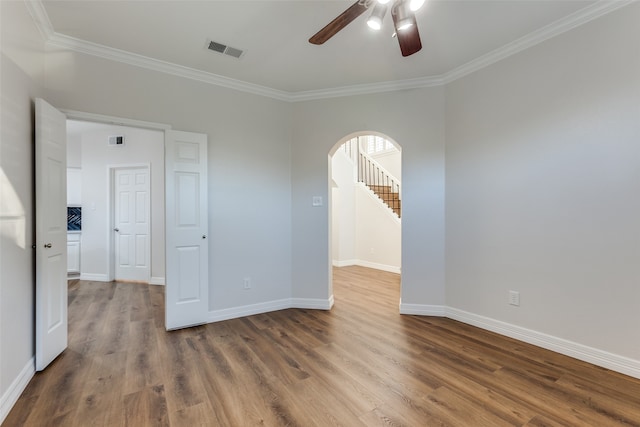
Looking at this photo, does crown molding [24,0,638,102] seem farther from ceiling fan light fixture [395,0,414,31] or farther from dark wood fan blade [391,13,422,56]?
ceiling fan light fixture [395,0,414,31]

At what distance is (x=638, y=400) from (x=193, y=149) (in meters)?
4.16

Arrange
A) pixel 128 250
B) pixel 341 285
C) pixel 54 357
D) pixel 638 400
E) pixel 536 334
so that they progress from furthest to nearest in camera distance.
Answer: pixel 128 250
pixel 341 285
pixel 536 334
pixel 54 357
pixel 638 400

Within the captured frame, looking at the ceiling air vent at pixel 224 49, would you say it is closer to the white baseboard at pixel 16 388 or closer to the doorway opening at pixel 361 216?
the white baseboard at pixel 16 388

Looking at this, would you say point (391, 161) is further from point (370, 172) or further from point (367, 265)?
point (367, 265)

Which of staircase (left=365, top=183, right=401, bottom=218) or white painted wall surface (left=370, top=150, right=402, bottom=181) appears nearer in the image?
staircase (left=365, top=183, right=401, bottom=218)

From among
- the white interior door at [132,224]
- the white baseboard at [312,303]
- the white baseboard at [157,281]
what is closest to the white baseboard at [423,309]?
the white baseboard at [312,303]

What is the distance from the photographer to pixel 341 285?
5.08 m

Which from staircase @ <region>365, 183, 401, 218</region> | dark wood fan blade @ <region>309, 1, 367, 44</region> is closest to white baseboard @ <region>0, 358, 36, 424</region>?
dark wood fan blade @ <region>309, 1, 367, 44</region>

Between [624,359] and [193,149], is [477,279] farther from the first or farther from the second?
[193,149]

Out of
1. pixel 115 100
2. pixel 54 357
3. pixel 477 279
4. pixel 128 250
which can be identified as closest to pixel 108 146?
pixel 128 250

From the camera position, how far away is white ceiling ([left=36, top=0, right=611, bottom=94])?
2.28 m

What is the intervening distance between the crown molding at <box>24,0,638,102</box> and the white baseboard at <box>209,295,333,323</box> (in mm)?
2623

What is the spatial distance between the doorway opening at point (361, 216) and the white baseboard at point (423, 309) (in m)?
2.68

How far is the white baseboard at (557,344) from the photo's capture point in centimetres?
221
